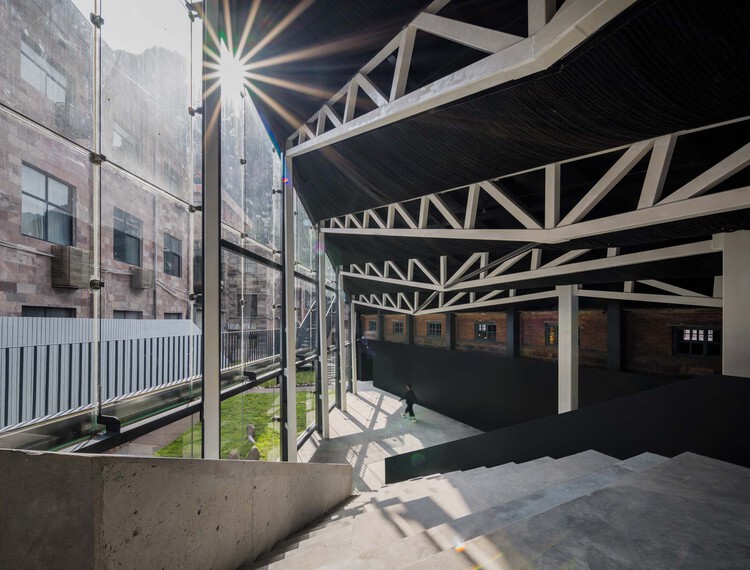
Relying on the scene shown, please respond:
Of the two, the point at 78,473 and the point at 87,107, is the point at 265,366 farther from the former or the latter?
the point at 78,473

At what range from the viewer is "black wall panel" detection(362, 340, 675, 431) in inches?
372

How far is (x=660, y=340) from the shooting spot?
9094 mm

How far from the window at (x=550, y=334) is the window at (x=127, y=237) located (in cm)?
1196

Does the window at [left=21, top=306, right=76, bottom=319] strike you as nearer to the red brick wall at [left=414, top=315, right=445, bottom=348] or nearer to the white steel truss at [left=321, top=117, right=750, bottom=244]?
the white steel truss at [left=321, top=117, right=750, bottom=244]

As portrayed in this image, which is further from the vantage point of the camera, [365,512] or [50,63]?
[365,512]

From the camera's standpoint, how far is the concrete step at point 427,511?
8.12ft

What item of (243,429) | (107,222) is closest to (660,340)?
(243,429)

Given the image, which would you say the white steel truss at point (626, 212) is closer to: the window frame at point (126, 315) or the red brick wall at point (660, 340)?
the window frame at point (126, 315)

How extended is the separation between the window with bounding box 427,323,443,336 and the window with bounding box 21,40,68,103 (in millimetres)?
15418

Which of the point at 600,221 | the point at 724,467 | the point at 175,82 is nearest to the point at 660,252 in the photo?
the point at 600,221

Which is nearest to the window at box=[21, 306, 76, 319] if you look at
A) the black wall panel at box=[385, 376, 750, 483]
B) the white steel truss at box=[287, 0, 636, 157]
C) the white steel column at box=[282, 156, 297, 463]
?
the white steel truss at box=[287, 0, 636, 157]

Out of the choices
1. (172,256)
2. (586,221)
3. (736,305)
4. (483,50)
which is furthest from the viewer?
(586,221)

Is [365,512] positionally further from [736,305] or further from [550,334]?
[550,334]

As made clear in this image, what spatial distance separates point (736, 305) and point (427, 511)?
15.6 feet
